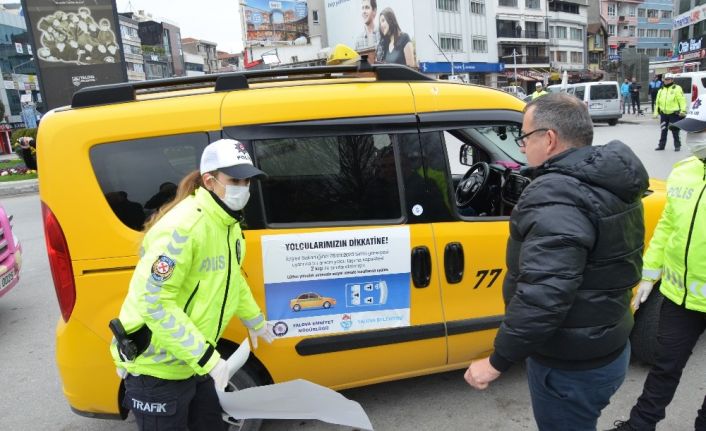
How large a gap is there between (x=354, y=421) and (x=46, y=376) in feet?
9.86

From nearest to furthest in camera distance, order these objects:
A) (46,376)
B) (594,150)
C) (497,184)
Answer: (594,150) < (497,184) < (46,376)

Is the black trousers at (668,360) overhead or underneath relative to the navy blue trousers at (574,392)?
underneath

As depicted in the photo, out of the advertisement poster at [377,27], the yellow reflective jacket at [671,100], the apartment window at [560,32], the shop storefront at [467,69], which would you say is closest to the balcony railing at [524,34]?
the apartment window at [560,32]

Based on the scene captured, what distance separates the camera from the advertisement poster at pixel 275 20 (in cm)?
8425

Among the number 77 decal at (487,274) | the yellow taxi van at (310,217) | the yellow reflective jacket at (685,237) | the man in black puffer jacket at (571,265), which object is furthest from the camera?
the number 77 decal at (487,274)

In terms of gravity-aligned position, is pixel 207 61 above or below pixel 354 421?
above

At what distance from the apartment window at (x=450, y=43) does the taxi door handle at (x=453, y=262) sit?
62.0 metres

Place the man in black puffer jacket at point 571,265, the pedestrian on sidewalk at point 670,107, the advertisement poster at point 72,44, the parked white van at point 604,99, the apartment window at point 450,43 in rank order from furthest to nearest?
the apartment window at point 450,43 → the parked white van at point 604,99 → the advertisement poster at point 72,44 → the pedestrian on sidewalk at point 670,107 → the man in black puffer jacket at point 571,265

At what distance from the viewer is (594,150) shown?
1.68 metres

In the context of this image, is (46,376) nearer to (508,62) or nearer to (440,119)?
(440,119)

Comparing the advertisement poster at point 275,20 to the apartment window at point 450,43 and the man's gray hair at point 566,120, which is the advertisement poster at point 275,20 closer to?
the apartment window at point 450,43

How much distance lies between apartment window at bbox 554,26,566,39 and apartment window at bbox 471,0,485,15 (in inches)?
624

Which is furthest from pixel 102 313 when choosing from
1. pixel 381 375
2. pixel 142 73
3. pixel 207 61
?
pixel 207 61

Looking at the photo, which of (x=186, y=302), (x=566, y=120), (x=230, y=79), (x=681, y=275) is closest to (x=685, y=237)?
(x=681, y=275)
